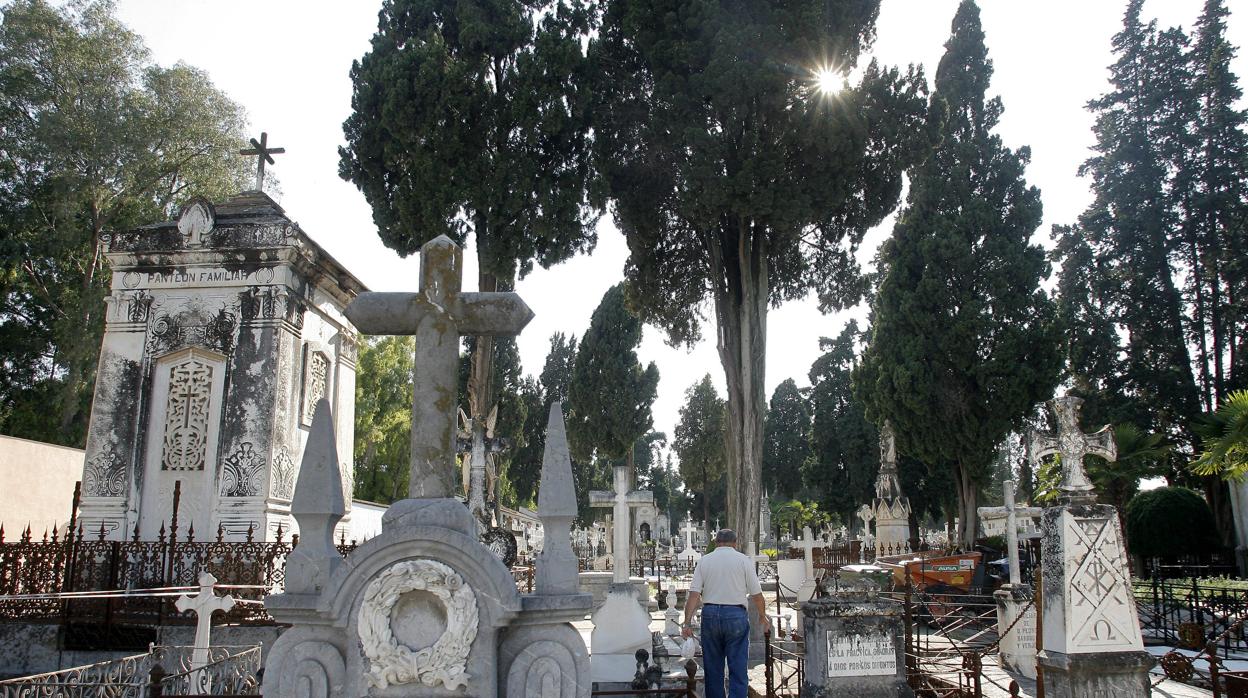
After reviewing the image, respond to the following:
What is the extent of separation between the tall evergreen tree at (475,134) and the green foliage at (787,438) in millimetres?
36244

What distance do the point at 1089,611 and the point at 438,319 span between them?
5.39 m

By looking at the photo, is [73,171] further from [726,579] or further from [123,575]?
[726,579]

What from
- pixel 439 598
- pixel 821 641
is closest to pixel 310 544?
pixel 439 598

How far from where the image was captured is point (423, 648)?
4.95 meters

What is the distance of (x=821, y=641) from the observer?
301 inches

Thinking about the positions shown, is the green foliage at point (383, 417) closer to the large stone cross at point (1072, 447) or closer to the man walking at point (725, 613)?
the man walking at point (725, 613)

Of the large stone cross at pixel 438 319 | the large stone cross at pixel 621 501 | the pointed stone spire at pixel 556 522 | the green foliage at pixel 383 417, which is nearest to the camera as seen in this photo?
the pointed stone spire at pixel 556 522

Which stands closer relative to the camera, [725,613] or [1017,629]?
[725,613]

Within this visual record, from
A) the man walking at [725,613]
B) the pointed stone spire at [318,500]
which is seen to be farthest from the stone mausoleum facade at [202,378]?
the man walking at [725,613]

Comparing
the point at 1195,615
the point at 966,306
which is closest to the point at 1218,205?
the point at 966,306

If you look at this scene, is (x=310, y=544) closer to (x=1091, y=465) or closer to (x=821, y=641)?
(x=821, y=641)

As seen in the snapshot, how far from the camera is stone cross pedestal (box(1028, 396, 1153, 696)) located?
622 cm

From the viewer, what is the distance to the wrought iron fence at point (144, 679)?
6.58 m

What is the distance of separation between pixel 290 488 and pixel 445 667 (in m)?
8.71
